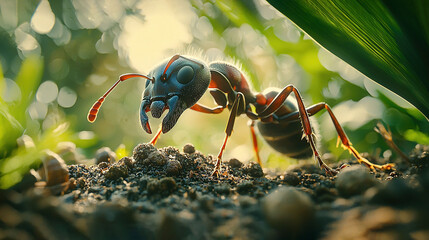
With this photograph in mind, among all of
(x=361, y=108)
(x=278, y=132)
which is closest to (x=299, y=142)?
(x=278, y=132)

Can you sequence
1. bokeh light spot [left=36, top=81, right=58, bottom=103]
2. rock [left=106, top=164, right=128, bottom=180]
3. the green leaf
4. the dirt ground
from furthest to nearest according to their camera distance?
1. bokeh light spot [left=36, top=81, right=58, bottom=103]
2. rock [left=106, top=164, right=128, bottom=180]
3. the green leaf
4. the dirt ground

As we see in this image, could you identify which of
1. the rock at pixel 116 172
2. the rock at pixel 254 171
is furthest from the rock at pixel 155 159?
the rock at pixel 254 171

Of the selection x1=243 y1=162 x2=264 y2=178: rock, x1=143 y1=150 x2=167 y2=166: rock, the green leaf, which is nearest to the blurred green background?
the green leaf

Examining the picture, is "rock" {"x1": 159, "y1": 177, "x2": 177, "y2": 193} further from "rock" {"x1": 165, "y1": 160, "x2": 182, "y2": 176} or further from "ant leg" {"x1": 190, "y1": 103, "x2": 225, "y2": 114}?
"ant leg" {"x1": 190, "y1": 103, "x2": 225, "y2": 114}

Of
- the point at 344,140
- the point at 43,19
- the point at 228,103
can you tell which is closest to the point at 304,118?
the point at 344,140

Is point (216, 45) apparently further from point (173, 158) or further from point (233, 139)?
point (173, 158)

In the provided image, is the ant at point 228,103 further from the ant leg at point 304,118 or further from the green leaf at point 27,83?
the green leaf at point 27,83

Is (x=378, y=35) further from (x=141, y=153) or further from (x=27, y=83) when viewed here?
(x=27, y=83)
